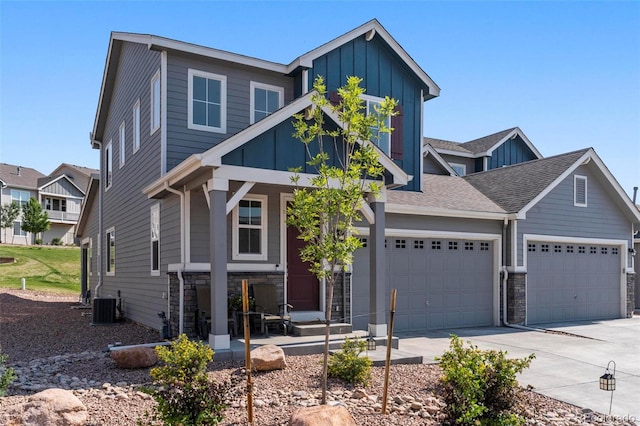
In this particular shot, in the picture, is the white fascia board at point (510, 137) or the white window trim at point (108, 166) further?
the white fascia board at point (510, 137)

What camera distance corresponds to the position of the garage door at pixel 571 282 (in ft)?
45.9

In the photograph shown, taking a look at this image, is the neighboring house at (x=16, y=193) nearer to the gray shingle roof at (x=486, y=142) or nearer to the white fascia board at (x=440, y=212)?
the gray shingle roof at (x=486, y=142)

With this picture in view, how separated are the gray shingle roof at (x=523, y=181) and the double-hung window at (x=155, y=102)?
9.08 metres

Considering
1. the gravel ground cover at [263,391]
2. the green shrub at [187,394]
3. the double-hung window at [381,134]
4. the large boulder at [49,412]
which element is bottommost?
the gravel ground cover at [263,391]

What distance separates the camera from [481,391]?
4.94 meters

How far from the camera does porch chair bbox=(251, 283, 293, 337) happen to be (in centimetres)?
946

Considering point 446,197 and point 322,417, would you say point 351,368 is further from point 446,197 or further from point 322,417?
point 446,197

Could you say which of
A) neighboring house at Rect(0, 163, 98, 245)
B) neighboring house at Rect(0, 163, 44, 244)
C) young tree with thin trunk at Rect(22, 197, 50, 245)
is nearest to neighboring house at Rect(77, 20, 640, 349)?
young tree with thin trunk at Rect(22, 197, 50, 245)

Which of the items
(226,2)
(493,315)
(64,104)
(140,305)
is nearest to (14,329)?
(140,305)

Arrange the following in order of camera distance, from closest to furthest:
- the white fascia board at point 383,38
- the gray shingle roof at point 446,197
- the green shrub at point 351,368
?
the green shrub at point 351,368 → the white fascia board at point 383,38 → the gray shingle roof at point 446,197

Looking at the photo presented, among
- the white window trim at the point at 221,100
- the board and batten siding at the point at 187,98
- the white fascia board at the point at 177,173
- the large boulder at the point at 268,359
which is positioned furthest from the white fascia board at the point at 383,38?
the large boulder at the point at 268,359

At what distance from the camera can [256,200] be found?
33.7ft

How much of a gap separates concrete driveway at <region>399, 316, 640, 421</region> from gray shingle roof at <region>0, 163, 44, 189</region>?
4192 cm

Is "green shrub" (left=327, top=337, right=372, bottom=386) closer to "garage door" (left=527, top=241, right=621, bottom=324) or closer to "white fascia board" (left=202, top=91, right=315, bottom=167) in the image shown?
"white fascia board" (left=202, top=91, right=315, bottom=167)
